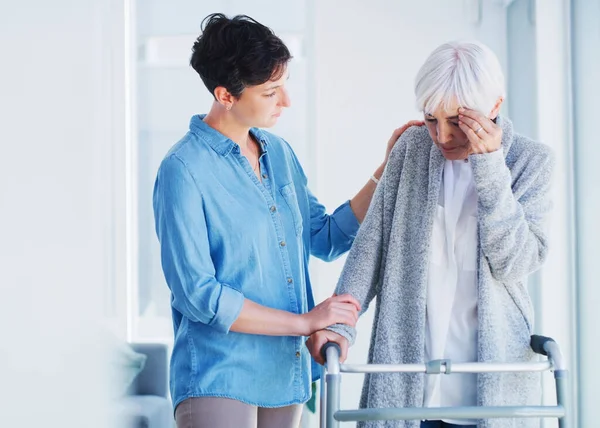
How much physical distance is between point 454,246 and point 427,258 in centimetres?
7

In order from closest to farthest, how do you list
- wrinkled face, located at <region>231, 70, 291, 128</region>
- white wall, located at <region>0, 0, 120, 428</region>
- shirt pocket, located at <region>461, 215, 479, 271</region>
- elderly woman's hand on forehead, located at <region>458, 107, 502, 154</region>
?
elderly woman's hand on forehead, located at <region>458, 107, 502, 154</region> < shirt pocket, located at <region>461, 215, 479, 271</region> < wrinkled face, located at <region>231, 70, 291, 128</region> < white wall, located at <region>0, 0, 120, 428</region>

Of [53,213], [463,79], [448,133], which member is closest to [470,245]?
[448,133]

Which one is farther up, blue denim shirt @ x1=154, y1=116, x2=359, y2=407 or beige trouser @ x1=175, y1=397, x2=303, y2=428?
blue denim shirt @ x1=154, y1=116, x2=359, y2=407

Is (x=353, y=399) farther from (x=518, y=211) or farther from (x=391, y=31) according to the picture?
(x=518, y=211)

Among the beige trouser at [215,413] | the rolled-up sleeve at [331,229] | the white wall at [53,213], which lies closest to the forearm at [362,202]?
the rolled-up sleeve at [331,229]

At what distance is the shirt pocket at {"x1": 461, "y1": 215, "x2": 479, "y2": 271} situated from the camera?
4.60ft

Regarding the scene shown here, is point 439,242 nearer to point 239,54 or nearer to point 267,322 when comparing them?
point 267,322

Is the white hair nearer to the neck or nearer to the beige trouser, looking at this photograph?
the neck

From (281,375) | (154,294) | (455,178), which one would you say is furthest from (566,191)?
(154,294)

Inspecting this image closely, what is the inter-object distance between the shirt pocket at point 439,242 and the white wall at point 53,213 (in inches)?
41.4

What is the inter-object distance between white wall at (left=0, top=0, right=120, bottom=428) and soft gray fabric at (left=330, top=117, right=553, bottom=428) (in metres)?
0.87

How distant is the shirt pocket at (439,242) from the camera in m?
1.43

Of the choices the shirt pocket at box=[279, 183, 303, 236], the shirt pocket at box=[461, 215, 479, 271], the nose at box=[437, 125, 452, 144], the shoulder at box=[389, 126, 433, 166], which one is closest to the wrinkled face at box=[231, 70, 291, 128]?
the shirt pocket at box=[279, 183, 303, 236]

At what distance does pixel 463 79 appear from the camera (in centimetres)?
130
